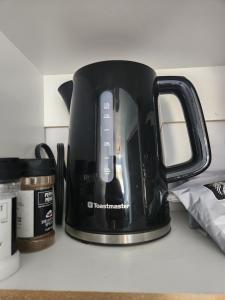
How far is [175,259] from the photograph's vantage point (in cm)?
35

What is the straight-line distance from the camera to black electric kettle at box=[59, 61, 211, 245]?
15.7 inches

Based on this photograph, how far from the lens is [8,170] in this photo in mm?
308

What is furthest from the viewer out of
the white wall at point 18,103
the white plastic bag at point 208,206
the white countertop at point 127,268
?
the white wall at point 18,103

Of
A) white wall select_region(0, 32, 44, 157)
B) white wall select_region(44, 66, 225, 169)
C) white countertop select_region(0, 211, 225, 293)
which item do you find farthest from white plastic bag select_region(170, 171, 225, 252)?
white wall select_region(0, 32, 44, 157)

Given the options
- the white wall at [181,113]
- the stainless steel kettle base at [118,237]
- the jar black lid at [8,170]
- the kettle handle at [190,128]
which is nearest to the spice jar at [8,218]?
the jar black lid at [8,170]

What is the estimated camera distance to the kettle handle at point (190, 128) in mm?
453

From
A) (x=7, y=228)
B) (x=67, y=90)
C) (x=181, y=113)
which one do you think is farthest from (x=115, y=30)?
(x=7, y=228)

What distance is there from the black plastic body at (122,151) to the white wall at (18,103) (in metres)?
0.13

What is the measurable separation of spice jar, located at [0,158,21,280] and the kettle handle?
26cm

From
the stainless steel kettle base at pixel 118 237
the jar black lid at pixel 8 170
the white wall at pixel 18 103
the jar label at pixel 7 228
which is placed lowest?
the stainless steel kettle base at pixel 118 237

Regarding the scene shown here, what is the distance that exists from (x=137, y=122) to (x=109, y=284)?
25 centimetres

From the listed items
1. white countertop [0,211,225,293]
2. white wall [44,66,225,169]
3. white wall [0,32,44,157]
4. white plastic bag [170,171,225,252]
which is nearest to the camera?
white countertop [0,211,225,293]

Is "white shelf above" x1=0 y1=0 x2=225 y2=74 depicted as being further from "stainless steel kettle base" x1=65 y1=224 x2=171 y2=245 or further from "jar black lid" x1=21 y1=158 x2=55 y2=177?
"stainless steel kettle base" x1=65 y1=224 x2=171 y2=245

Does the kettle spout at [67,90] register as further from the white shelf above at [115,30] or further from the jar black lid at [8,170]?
the jar black lid at [8,170]
